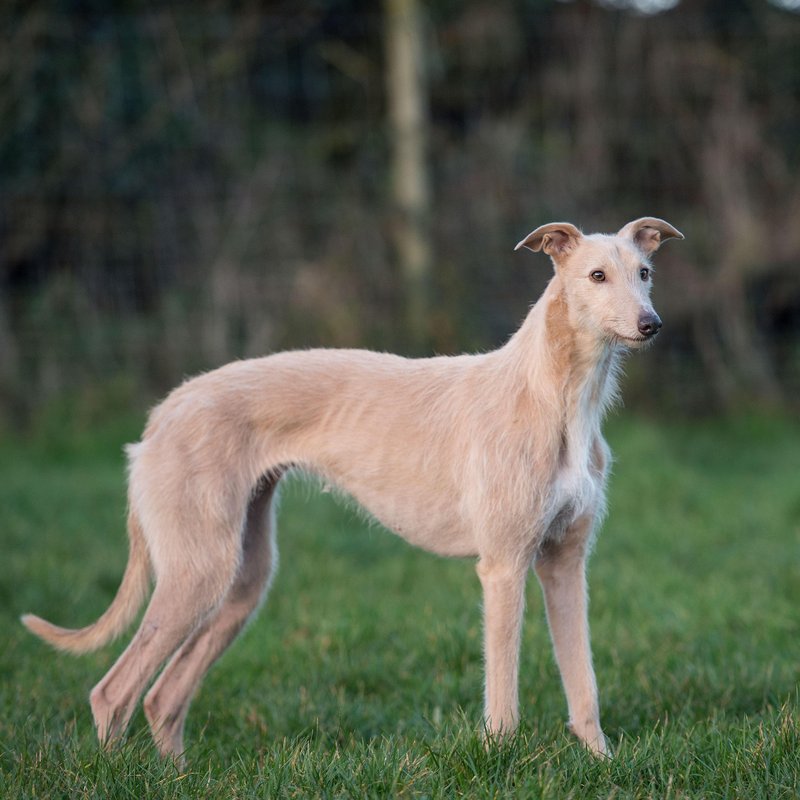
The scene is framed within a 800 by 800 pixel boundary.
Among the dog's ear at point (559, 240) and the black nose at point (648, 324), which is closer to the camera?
the black nose at point (648, 324)

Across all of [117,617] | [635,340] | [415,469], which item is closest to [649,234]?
[635,340]

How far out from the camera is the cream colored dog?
3.91m

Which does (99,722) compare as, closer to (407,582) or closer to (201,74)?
(407,582)

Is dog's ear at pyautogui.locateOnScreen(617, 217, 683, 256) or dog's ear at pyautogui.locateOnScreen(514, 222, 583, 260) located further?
dog's ear at pyautogui.locateOnScreen(617, 217, 683, 256)

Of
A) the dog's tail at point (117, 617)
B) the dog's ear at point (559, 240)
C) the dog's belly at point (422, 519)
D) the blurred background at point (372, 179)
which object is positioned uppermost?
the blurred background at point (372, 179)

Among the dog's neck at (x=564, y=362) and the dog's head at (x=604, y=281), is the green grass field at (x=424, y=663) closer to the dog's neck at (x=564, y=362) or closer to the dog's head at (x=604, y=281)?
the dog's neck at (x=564, y=362)

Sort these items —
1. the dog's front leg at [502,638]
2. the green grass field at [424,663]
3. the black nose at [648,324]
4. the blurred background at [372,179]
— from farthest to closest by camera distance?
the blurred background at [372,179], the dog's front leg at [502,638], the black nose at [648,324], the green grass field at [424,663]

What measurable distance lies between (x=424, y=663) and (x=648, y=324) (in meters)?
2.11

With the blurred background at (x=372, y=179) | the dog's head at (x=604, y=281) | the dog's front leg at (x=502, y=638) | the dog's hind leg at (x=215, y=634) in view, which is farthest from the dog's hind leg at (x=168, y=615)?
the blurred background at (x=372, y=179)

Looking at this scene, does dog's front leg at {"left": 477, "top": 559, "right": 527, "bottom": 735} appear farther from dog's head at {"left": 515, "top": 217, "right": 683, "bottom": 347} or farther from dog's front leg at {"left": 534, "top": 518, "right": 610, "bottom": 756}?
dog's head at {"left": 515, "top": 217, "right": 683, "bottom": 347}

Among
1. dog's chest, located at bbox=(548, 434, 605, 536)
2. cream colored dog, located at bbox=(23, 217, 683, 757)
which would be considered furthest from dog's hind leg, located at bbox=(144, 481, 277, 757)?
dog's chest, located at bbox=(548, 434, 605, 536)

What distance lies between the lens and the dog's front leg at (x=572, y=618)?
402 centimetres

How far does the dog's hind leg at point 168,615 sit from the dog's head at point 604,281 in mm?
1491

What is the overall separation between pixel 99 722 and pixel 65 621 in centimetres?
197
